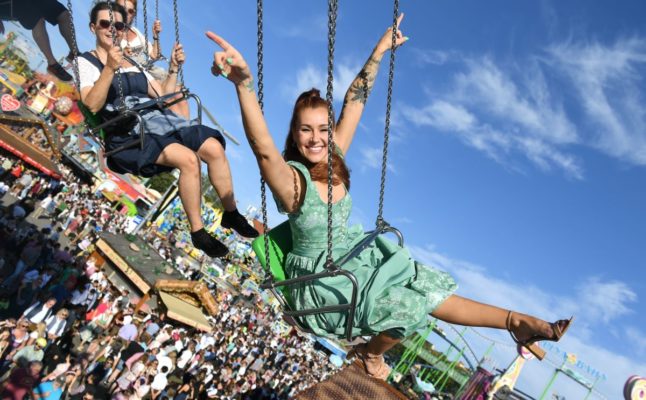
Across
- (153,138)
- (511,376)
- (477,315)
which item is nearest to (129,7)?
(153,138)

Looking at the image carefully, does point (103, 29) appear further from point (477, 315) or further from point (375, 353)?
point (477, 315)

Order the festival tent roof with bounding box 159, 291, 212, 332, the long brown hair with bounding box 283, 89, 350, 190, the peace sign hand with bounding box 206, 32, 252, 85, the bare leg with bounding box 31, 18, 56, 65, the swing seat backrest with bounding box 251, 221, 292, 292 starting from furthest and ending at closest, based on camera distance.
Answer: the festival tent roof with bounding box 159, 291, 212, 332
the bare leg with bounding box 31, 18, 56, 65
the swing seat backrest with bounding box 251, 221, 292, 292
the long brown hair with bounding box 283, 89, 350, 190
the peace sign hand with bounding box 206, 32, 252, 85

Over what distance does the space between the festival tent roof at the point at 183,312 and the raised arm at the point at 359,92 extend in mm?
10451

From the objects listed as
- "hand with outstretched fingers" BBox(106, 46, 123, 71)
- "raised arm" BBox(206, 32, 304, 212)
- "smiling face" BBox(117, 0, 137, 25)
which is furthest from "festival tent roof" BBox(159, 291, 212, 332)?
"raised arm" BBox(206, 32, 304, 212)

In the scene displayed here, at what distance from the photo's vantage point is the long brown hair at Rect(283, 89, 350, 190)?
8.31 ft

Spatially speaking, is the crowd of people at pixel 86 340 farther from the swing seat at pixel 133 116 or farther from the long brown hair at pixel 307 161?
the long brown hair at pixel 307 161

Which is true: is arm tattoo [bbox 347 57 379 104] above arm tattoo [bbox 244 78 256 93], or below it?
above

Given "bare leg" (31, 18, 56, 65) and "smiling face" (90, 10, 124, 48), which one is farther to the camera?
"bare leg" (31, 18, 56, 65)

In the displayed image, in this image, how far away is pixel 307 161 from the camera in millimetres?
2609

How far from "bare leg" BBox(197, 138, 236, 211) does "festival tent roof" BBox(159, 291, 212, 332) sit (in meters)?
10.00

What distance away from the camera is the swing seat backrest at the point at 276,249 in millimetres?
2721

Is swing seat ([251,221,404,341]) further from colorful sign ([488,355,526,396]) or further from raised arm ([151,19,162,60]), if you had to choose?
colorful sign ([488,355,526,396])

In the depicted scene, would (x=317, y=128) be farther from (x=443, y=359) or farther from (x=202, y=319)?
(x=443, y=359)

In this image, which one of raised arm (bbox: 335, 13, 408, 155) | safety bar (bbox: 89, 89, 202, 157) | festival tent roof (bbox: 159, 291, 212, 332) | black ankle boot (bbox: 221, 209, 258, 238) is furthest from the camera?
festival tent roof (bbox: 159, 291, 212, 332)
